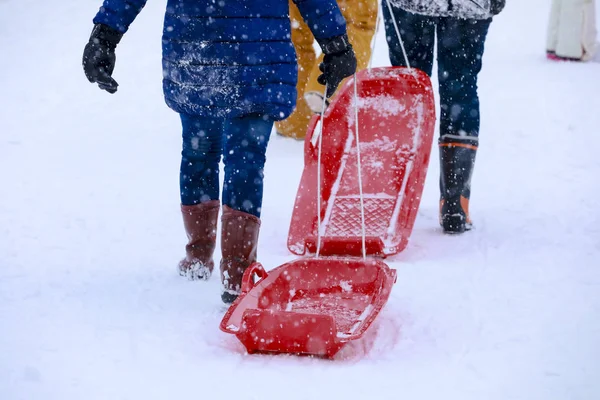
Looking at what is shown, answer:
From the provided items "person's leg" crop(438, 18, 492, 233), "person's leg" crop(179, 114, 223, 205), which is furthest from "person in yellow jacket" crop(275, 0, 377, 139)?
"person's leg" crop(179, 114, 223, 205)

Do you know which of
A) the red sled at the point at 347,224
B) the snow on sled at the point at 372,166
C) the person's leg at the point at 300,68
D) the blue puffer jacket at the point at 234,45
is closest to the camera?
the red sled at the point at 347,224

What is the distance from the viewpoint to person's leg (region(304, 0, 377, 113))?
4.42 m

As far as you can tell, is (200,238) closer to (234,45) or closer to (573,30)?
(234,45)

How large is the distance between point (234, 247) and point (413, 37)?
1.32 meters

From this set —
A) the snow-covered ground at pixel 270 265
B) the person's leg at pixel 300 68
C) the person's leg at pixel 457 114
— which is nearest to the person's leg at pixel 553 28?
the snow-covered ground at pixel 270 265

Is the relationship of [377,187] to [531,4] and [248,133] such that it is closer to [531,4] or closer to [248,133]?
[248,133]

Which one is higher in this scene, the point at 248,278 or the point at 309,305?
the point at 248,278

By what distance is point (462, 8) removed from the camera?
10.0ft

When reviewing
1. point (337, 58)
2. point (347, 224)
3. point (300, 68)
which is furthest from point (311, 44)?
point (337, 58)

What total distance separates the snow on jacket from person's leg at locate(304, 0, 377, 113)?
1304 millimetres

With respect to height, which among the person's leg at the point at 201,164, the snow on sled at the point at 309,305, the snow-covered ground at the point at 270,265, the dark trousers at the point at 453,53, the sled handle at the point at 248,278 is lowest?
the snow-covered ground at the point at 270,265

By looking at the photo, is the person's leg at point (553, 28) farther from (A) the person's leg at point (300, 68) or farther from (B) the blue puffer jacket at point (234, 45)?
(B) the blue puffer jacket at point (234, 45)

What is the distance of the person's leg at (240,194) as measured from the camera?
2.43m

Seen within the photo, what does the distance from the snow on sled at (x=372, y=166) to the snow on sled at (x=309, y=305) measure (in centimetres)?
47
